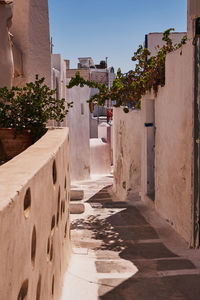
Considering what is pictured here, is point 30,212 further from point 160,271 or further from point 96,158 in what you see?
point 96,158

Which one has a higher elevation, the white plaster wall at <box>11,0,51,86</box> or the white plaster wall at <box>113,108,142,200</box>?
the white plaster wall at <box>11,0,51,86</box>

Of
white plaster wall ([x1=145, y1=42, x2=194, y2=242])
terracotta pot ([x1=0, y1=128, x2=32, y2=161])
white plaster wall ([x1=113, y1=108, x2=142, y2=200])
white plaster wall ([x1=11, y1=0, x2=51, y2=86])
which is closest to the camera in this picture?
terracotta pot ([x1=0, y1=128, x2=32, y2=161])

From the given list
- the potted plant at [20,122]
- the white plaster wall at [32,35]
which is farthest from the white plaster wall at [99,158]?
the potted plant at [20,122]

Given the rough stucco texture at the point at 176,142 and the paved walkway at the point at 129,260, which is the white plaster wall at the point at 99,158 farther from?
the rough stucco texture at the point at 176,142

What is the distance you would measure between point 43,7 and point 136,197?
23.4 ft

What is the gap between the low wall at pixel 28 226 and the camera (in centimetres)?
170

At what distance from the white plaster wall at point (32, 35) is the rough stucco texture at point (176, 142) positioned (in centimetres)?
399

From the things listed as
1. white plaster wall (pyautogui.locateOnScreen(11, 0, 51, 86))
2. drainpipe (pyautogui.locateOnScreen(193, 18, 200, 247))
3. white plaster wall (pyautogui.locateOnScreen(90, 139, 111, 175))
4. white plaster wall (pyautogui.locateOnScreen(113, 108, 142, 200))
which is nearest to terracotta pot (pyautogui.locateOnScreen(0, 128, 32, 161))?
drainpipe (pyautogui.locateOnScreen(193, 18, 200, 247))

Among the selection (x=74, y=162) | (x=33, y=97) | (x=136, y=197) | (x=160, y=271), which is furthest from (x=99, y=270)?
(x=74, y=162)

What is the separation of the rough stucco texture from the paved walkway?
440 mm

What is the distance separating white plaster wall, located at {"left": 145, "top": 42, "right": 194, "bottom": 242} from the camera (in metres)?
6.68

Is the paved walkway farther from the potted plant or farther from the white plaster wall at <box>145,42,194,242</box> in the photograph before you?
the potted plant

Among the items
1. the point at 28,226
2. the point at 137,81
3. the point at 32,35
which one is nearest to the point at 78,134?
the point at 32,35

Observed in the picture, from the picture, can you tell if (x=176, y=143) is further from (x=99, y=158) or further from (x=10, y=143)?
(x=99, y=158)
